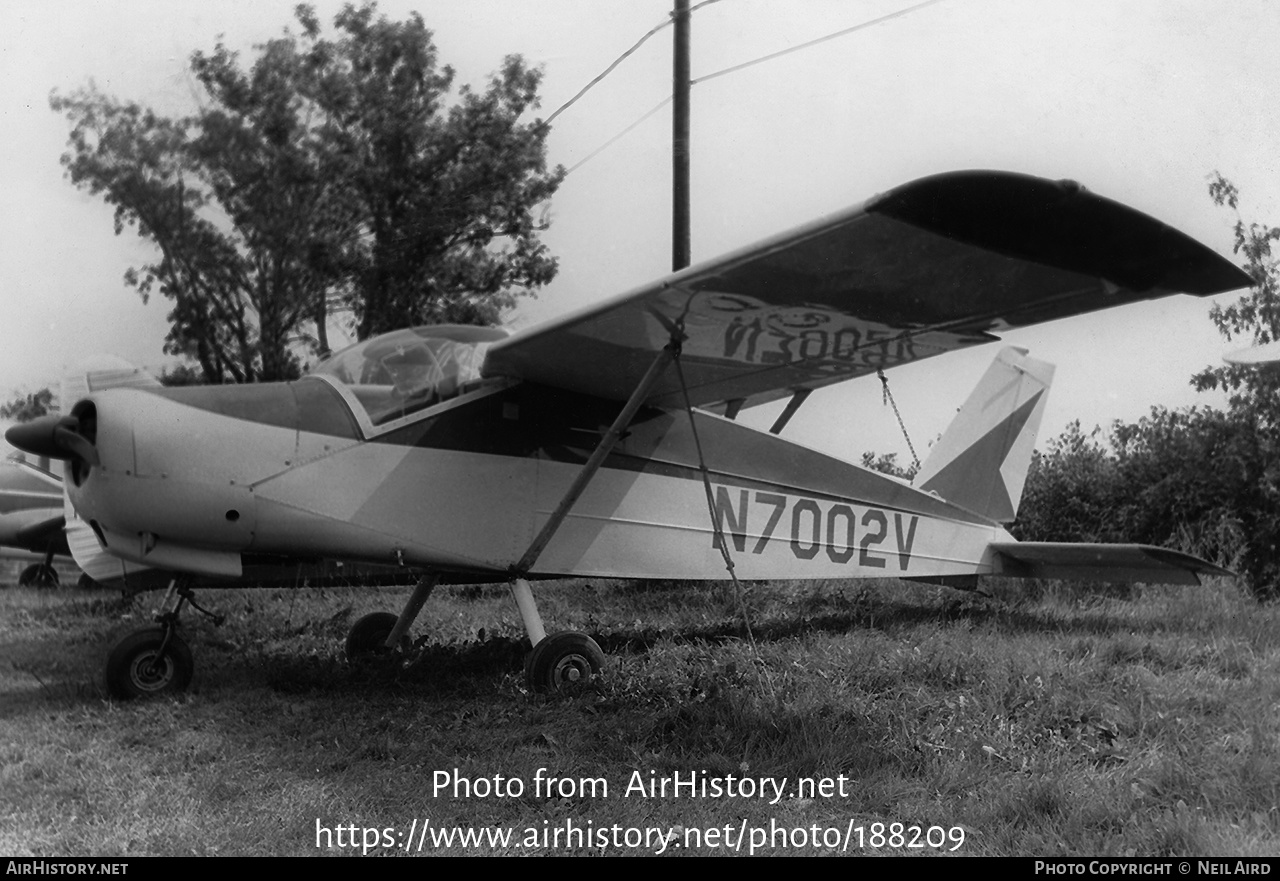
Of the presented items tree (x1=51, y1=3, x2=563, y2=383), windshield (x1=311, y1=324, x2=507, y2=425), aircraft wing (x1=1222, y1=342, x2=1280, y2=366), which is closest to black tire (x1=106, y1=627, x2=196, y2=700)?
windshield (x1=311, y1=324, x2=507, y2=425)

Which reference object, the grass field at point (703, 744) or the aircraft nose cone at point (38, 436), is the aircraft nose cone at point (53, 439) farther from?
the grass field at point (703, 744)

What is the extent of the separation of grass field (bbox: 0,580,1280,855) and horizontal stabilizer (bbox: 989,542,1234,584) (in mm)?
278

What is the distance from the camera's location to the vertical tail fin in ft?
24.3

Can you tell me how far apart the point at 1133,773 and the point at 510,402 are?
3.47m

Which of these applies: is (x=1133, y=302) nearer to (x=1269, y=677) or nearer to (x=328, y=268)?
(x=1269, y=677)

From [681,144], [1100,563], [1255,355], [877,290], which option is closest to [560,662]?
[877,290]

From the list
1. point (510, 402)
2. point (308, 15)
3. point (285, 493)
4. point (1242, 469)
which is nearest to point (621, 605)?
point (510, 402)

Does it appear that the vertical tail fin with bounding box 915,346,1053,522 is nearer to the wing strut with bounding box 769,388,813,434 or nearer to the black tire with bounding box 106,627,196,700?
the wing strut with bounding box 769,388,813,434

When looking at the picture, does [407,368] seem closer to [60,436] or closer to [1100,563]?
[60,436]

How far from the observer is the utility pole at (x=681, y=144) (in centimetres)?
805
